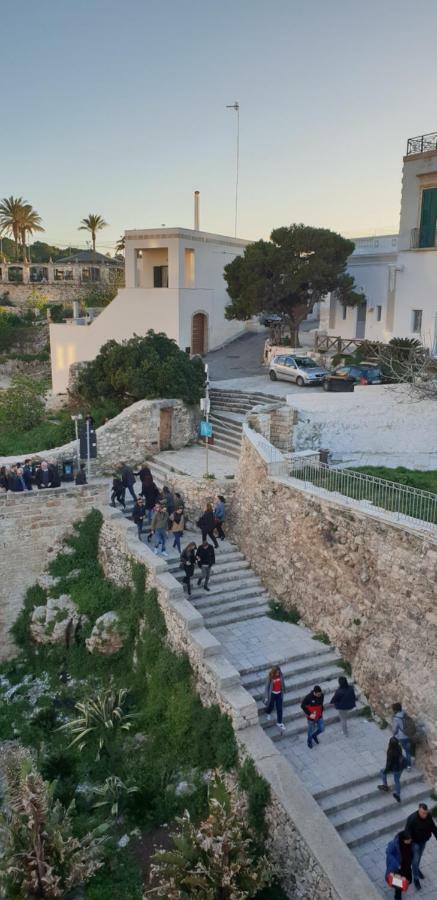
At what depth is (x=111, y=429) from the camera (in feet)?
58.4

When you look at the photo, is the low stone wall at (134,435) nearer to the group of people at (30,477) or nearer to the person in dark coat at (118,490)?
the group of people at (30,477)

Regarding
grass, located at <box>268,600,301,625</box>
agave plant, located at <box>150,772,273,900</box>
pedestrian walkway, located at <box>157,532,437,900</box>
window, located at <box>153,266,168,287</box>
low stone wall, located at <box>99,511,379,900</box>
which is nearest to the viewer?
low stone wall, located at <box>99,511,379,900</box>

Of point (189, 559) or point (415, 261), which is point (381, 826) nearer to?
point (189, 559)

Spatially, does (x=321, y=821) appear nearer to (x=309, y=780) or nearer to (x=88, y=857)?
(x=309, y=780)

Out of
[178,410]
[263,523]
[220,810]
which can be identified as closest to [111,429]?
[178,410]

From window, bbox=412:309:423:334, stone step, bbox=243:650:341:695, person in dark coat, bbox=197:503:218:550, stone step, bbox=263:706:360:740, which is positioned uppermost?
window, bbox=412:309:423:334

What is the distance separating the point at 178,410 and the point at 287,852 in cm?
1253

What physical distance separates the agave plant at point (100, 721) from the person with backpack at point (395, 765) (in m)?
4.57

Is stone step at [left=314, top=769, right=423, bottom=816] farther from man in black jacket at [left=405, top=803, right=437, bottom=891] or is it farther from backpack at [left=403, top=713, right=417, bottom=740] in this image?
man in black jacket at [left=405, top=803, right=437, bottom=891]

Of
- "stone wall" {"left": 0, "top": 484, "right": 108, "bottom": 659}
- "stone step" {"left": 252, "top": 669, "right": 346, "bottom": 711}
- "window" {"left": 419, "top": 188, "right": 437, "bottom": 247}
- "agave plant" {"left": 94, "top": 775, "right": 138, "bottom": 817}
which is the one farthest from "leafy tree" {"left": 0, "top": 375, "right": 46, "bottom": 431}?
Result: "window" {"left": 419, "top": 188, "right": 437, "bottom": 247}

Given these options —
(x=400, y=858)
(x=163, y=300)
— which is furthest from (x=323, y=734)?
(x=163, y=300)

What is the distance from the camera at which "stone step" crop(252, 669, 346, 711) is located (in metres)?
11.0

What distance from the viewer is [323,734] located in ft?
34.5

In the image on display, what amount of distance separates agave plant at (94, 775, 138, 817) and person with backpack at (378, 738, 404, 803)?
3952mm
